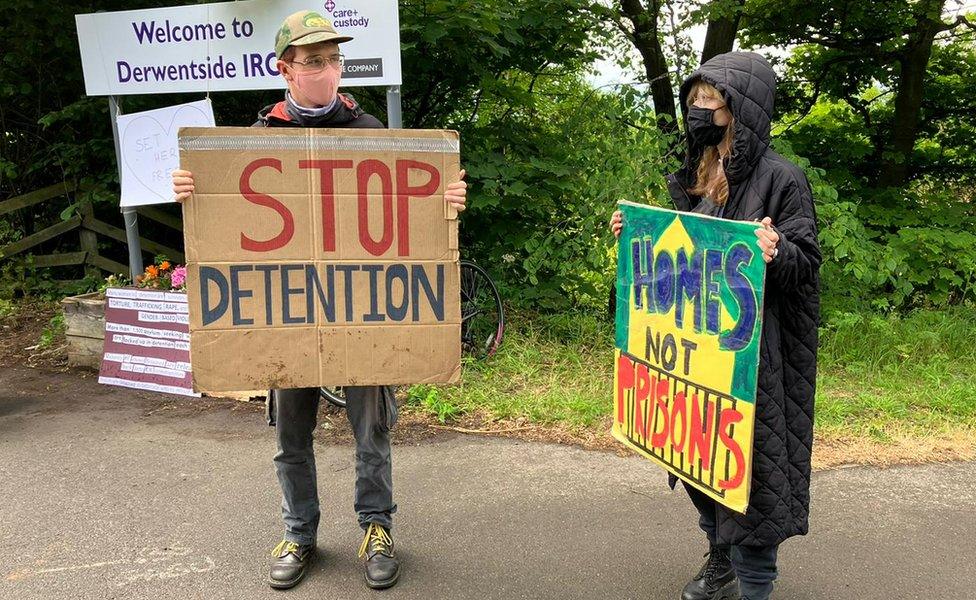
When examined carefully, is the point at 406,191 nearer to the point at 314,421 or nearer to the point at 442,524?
the point at 314,421

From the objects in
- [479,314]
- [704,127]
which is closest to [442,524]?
[704,127]

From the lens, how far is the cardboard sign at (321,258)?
229 centimetres

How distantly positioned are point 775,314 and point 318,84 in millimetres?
1682

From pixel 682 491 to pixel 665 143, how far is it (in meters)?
3.11

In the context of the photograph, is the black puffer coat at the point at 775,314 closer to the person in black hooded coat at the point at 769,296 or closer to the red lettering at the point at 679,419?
the person in black hooded coat at the point at 769,296

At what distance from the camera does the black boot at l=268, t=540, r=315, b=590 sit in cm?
263

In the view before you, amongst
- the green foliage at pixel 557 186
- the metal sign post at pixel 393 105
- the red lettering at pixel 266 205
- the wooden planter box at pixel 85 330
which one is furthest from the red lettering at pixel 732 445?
the wooden planter box at pixel 85 330

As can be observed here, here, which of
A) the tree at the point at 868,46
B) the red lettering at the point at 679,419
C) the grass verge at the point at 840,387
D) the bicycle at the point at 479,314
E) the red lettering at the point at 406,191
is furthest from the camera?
the tree at the point at 868,46

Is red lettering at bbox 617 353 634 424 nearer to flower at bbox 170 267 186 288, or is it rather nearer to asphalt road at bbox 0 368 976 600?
asphalt road at bbox 0 368 976 600

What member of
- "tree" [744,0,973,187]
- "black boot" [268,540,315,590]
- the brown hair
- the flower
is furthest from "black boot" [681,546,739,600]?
"tree" [744,0,973,187]

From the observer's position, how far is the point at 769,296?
2057 mm

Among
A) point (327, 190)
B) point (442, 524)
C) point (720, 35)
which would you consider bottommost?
point (442, 524)

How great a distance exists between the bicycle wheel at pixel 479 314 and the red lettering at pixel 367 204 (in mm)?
3096

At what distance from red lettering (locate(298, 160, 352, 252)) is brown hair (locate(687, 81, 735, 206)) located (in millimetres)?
1164
